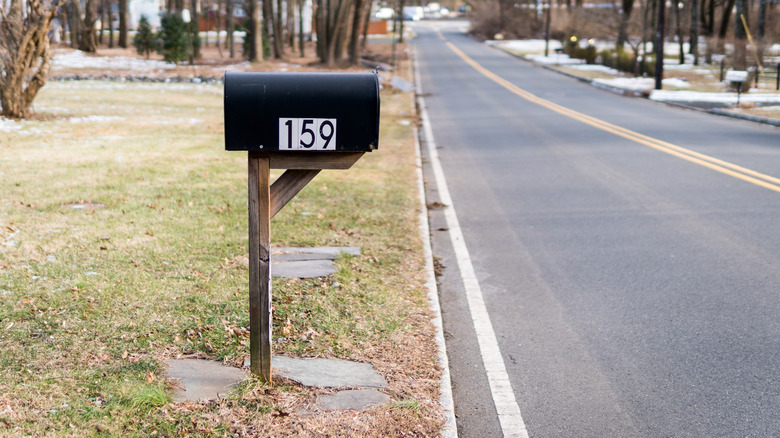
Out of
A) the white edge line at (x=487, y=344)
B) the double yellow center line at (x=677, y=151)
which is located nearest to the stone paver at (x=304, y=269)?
the white edge line at (x=487, y=344)

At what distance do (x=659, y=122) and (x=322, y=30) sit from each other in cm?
2632

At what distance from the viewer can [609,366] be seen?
4.99 meters

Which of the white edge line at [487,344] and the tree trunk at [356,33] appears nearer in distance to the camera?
the white edge line at [487,344]

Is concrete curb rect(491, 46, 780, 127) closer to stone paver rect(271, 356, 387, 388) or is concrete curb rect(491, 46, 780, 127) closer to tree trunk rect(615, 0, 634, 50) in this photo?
tree trunk rect(615, 0, 634, 50)

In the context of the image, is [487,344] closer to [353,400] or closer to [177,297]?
[353,400]

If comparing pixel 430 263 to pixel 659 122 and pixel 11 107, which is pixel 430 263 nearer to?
pixel 11 107

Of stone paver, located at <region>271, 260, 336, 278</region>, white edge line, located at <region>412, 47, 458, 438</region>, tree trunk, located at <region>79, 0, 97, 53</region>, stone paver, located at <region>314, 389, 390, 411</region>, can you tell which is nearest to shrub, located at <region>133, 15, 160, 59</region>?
tree trunk, located at <region>79, 0, 97, 53</region>

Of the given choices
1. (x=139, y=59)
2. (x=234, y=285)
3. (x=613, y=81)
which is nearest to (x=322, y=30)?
(x=139, y=59)

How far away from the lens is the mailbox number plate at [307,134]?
13.1 feet

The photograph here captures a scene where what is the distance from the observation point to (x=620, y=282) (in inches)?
267

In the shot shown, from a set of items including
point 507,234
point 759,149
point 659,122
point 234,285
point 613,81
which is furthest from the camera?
point 613,81

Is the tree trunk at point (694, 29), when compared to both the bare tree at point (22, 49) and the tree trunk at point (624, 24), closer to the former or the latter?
the tree trunk at point (624, 24)

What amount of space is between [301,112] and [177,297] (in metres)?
2.34

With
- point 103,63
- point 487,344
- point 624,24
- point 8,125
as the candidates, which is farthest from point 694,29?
point 487,344
